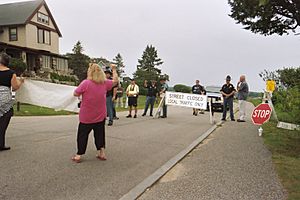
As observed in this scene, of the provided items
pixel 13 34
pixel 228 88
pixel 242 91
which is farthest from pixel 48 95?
pixel 13 34

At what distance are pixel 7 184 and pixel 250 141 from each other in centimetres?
651

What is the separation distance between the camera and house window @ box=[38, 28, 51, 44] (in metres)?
45.2

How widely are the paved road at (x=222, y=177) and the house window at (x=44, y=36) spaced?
4121 cm

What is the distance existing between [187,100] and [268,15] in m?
6.71

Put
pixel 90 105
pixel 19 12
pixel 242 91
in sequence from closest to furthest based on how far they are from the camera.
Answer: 1. pixel 90 105
2. pixel 242 91
3. pixel 19 12

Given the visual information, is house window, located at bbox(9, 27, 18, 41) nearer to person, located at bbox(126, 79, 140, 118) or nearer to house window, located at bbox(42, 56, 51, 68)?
house window, located at bbox(42, 56, 51, 68)

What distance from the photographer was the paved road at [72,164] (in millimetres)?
4746

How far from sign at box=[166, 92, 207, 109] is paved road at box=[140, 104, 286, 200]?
709 centimetres

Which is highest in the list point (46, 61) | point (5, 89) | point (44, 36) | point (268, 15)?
point (44, 36)

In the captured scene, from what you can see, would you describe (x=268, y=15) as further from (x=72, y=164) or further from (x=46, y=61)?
(x=46, y=61)

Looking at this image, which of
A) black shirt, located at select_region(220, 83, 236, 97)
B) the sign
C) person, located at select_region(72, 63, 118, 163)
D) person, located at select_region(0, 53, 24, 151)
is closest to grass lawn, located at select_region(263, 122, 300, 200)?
person, located at select_region(72, 63, 118, 163)

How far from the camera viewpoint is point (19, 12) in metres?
44.1

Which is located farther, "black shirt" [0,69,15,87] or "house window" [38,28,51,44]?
"house window" [38,28,51,44]

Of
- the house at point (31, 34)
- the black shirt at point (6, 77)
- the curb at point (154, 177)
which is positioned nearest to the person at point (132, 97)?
the curb at point (154, 177)
